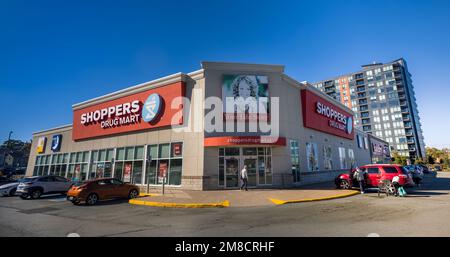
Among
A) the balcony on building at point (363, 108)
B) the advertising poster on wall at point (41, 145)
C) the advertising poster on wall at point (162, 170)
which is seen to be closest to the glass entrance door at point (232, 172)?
the advertising poster on wall at point (162, 170)

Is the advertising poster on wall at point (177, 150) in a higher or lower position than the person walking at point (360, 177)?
higher

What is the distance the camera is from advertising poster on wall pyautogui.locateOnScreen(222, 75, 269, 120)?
17.8 m

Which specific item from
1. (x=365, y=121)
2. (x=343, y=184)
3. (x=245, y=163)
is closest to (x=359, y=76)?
(x=365, y=121)

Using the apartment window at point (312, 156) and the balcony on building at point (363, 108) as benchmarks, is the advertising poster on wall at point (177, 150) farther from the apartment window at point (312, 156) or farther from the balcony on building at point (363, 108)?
the balcony on building at point (363, 108)

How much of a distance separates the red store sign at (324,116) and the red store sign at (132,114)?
1320 cm

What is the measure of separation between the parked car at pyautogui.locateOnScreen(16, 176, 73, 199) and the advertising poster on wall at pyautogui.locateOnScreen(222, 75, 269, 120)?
15678 millimetres

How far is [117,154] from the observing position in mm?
22766

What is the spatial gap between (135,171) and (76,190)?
792 centimetres

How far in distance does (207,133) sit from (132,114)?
9518 millimetres

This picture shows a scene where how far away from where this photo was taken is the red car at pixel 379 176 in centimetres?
1357

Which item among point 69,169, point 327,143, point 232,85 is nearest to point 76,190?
point 232,85

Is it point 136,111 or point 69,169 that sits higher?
point 136,111
